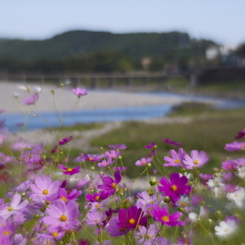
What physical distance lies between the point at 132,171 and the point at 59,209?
752 cm

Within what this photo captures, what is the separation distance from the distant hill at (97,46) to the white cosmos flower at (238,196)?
330 feet

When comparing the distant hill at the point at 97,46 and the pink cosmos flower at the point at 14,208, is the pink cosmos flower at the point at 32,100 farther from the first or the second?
the distant hill at the point at 97,46

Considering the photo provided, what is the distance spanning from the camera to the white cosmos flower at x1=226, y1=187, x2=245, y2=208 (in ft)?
6.15

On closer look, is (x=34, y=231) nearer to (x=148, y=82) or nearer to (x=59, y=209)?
(x=59, y=209)

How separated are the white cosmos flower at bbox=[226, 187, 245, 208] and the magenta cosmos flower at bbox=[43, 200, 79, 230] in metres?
0.90

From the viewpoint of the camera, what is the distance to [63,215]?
117 cm

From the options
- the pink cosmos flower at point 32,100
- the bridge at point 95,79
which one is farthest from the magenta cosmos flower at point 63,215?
the bridge at point 95,79

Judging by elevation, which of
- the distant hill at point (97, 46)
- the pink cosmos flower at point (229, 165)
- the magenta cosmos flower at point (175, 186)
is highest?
the magenta cosmos flower at point (175, 186)

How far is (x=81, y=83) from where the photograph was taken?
6762cm

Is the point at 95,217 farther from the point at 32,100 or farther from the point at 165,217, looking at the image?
the point at 32,100

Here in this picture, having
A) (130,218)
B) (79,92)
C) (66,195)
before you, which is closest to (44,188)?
(66,195)

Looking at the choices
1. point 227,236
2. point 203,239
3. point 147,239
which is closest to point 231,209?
point 203,239

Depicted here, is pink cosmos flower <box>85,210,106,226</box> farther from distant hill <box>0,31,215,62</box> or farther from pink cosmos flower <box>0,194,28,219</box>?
distant hill <box>0,31,215,62</box>

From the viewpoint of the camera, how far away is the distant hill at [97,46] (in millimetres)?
111375
